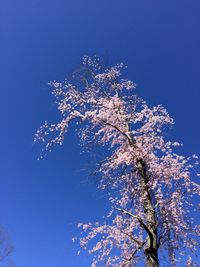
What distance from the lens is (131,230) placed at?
37.4 ft

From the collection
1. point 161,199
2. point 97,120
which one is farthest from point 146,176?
point 97,120

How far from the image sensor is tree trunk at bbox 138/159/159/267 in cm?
976

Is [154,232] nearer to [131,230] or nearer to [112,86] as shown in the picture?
[131,230]

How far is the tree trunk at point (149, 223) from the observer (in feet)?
32.0

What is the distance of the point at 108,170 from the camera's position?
39.7 feet

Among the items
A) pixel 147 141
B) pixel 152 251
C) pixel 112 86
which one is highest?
pixel 112 86

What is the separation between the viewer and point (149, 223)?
1017cm

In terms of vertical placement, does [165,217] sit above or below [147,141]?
below

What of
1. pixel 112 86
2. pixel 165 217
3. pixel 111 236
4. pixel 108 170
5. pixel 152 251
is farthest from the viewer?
pixel 112 86

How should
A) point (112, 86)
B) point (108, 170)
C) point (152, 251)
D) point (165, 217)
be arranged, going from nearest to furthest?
point (152, 251) < point (165, 217) < point (108, 170) < point (112, 86)

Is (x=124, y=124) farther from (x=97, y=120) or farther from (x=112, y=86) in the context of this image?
(x=112, y=86)

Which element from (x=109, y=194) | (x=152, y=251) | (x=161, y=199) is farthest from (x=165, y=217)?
(x=109, y=194)

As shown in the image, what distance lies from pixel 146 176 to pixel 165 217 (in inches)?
48.9

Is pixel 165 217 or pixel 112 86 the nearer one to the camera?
pixel 165 217
